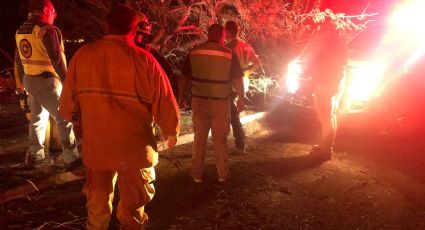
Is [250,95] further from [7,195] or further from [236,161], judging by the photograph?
[7,195]

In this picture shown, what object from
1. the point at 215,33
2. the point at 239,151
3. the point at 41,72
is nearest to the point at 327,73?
the point at 239,151

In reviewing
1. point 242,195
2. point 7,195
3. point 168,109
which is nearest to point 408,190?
point 242,195

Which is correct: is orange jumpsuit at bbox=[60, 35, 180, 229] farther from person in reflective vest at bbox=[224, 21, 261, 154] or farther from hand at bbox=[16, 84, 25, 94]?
person in reflective vest at bbox=[224, 21, 261, 154]

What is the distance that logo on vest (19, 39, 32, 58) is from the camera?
421 cm

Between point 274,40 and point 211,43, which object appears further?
point 274,40

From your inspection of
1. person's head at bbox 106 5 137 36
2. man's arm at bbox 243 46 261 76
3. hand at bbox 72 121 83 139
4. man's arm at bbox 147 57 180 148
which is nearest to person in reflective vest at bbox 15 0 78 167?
hand at bbox 72 121 83 139

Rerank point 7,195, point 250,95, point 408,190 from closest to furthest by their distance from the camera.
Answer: point 7,195 < point 408,190 < point 250,95

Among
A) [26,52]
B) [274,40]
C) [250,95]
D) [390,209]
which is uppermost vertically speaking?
[274,40]

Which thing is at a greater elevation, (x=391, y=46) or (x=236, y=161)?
(x=391, y=46)

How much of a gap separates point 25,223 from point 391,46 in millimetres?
6606

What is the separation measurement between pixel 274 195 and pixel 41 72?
123 inches

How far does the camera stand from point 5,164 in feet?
15.6

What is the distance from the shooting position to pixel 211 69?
420 cm

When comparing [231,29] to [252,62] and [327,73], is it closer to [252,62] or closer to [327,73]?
[252,62]
